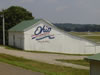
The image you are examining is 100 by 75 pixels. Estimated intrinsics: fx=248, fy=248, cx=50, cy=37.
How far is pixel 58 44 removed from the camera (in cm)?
3844

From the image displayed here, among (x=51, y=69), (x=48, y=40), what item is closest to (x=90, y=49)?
(x=48, y=40)

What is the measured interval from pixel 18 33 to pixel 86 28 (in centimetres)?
14765

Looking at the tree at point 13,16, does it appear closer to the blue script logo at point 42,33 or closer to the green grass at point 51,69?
the blue script logo at point 42,33

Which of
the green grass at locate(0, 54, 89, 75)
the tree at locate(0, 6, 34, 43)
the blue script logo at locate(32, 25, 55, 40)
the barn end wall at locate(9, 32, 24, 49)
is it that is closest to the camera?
the green grass at locate(0, 54, 89, 75)

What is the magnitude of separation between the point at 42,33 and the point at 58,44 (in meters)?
3.08

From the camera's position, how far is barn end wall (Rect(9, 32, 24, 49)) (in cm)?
3744

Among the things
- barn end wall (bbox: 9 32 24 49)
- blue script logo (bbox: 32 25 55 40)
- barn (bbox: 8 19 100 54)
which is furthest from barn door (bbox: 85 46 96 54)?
barn end wall (bbox: 9 32 24 49)

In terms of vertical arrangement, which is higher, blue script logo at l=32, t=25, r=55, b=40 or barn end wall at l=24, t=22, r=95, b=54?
blue script logo at l=32, t=25, r=55, b=40

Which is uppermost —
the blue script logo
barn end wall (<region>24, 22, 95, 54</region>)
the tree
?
the tree

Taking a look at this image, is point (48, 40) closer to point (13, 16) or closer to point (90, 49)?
point (90, 49)

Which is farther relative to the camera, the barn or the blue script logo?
the blue script logo

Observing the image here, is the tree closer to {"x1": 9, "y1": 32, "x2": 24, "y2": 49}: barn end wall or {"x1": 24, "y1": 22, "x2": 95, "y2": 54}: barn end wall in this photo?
{"x1": 9, "y1": 32, "x2": 24, "y2": 49}: barn end wall

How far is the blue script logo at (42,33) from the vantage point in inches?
1464

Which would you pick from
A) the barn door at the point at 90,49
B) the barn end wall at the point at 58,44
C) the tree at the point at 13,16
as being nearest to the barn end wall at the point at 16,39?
the barn end wall at the point at 58,44
